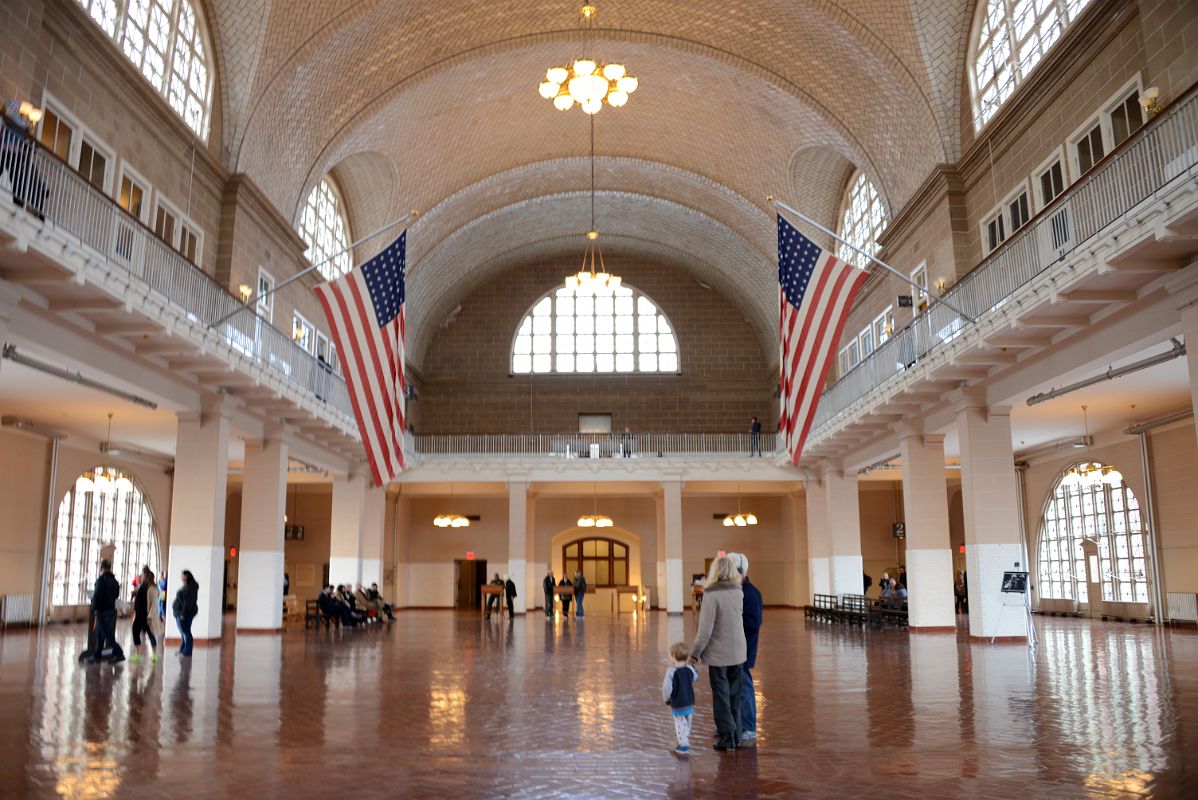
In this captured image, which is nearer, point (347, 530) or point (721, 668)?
point (721, 668)

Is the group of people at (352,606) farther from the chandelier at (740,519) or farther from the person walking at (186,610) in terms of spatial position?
the chandelier at (740,519)

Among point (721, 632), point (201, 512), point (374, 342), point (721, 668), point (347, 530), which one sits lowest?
point (721, 668)

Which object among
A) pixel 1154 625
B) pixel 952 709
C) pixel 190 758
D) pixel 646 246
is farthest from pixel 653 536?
pixel 190 758

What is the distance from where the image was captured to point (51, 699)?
9.42 meters

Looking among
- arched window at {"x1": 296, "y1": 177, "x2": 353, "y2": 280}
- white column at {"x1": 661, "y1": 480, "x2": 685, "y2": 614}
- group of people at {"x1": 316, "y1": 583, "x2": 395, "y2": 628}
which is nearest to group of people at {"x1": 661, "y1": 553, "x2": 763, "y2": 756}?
group of people at {"x1": 316, "y1": 583, "x2": 395, "y2": 628}

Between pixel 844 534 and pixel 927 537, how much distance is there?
292 inches

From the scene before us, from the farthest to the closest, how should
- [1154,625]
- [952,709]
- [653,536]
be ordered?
[653,536] → [1154,625] → [952,709]

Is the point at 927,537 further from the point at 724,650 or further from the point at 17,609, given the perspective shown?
the point at 17,609

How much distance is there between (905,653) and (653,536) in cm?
2261

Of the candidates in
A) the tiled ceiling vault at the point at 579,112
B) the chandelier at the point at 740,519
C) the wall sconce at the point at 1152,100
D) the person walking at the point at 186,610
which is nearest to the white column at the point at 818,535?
the chandelier at the point at 740,519

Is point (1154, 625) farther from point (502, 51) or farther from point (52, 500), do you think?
point (52, 500)

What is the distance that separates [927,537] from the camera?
800 inches

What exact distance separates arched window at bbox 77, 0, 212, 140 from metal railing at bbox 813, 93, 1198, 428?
14.2 meters

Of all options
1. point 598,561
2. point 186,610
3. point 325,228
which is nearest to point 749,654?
point 186,610
